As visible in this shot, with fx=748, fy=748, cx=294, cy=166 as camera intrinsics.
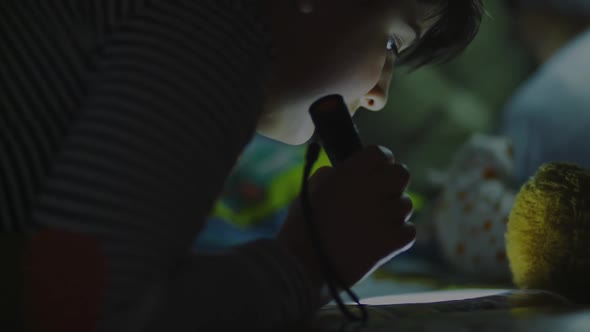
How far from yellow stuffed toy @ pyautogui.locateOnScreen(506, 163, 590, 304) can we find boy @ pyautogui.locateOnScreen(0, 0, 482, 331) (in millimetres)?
159

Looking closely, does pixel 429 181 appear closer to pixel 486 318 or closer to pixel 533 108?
pixel 533 108

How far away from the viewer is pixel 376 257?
571mm

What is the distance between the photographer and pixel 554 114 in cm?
136

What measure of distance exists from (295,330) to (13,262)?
0.67 ft

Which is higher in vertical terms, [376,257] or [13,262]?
[13,262]

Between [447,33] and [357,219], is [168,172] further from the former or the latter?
[447,33]

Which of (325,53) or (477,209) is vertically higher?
(325,53)

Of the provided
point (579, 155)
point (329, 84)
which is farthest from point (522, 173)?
point (329, 84)

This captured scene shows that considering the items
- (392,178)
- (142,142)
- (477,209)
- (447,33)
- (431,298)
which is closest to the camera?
(142,142)

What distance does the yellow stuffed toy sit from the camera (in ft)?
2.21

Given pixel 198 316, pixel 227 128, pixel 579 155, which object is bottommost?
pixel 579 155

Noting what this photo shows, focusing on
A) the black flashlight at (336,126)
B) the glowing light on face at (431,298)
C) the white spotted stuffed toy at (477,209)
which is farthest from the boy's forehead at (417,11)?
the white spotted stuffed toy at (477,209)

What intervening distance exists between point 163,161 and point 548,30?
130 cm

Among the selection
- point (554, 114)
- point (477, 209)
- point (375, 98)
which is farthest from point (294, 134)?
point (554, 114)
